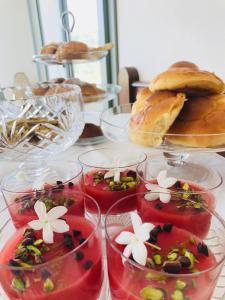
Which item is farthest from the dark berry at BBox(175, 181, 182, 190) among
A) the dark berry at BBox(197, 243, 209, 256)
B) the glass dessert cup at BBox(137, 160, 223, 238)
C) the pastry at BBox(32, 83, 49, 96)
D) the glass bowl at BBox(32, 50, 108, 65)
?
the glass bowl at BBox(32, 50, 108, 65)

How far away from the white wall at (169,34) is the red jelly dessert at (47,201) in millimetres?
843

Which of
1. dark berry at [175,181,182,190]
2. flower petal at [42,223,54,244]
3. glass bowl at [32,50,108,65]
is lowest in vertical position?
dark berry at [175,181,182,190]

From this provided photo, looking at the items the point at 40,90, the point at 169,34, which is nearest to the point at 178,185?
the point at 40,90

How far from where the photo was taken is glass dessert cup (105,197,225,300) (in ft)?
0.86

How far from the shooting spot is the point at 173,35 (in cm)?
118

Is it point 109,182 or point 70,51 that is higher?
point 70,51

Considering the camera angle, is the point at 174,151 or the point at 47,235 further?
the point at 174,151

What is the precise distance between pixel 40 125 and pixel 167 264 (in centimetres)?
41

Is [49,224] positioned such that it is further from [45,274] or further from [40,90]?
[40,90]

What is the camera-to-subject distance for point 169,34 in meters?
1.20

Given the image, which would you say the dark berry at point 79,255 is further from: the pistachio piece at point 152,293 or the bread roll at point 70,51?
the bread roll at point 70,51

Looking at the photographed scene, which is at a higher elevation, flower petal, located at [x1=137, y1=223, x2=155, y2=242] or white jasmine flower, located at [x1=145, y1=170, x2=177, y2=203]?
flower petal, located at [x1=137, y1=223, x2=155, y2=242]

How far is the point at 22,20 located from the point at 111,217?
2641 mm

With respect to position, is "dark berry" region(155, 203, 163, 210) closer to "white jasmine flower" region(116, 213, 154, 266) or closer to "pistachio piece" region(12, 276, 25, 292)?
"white jasmine flower" region(116, 213, 154, 266)
